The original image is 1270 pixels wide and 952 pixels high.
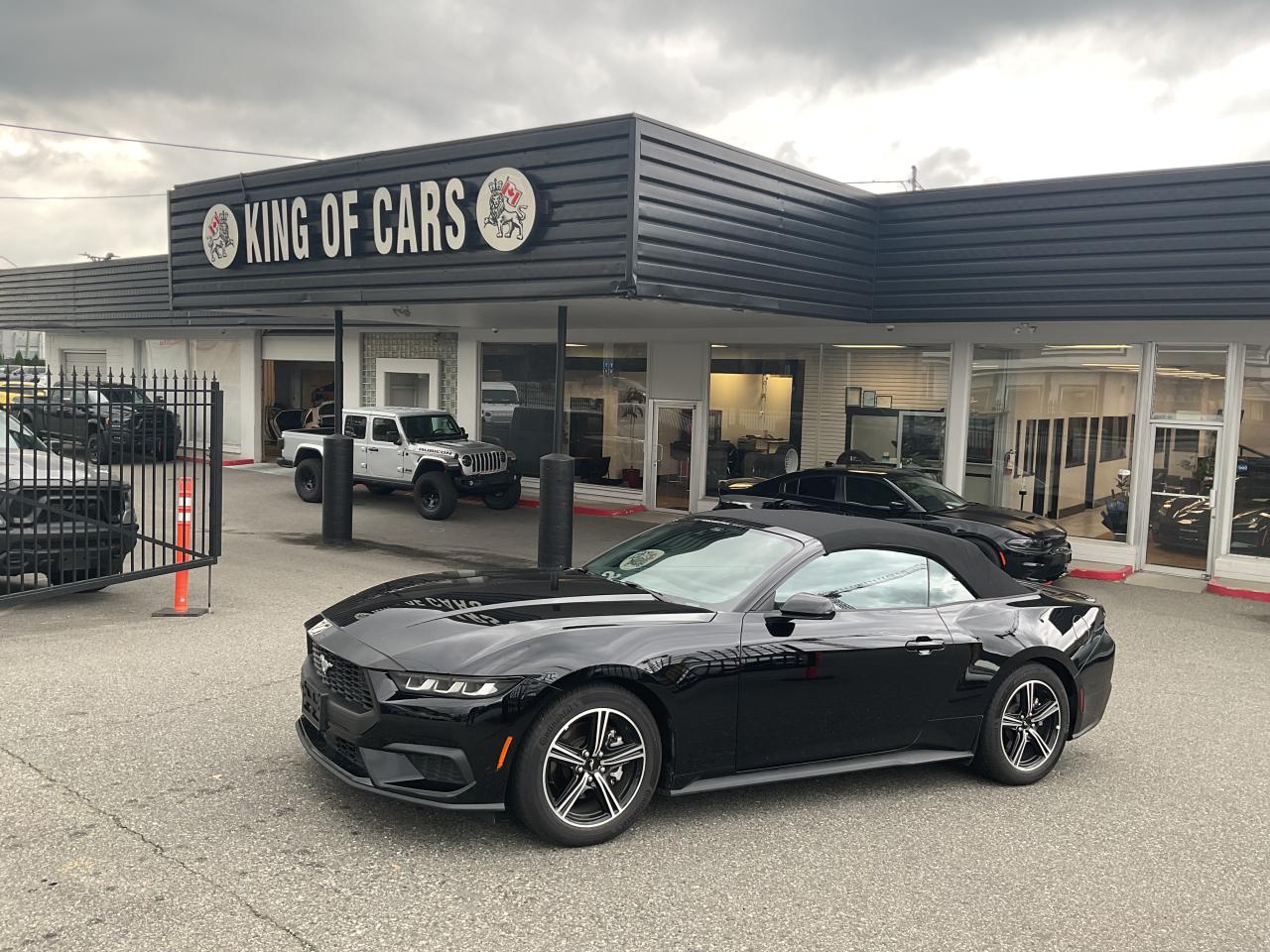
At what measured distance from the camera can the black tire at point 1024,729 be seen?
566 centimetres

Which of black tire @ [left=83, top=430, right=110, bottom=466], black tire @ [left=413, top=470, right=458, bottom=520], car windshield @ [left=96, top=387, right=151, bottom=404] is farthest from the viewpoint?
black tire @ [left=413, top=470, right=458, bottom=520]

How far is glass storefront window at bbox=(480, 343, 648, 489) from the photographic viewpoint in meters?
19.0

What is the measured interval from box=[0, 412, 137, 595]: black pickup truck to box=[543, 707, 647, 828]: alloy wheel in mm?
5795

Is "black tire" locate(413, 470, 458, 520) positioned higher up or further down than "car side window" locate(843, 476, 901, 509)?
further down

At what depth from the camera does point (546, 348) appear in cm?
2019

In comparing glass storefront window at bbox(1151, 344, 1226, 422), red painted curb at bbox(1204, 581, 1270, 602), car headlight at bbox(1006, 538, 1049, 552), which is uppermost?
glass storefront window at bbox(1151, 344, 1226, 422)

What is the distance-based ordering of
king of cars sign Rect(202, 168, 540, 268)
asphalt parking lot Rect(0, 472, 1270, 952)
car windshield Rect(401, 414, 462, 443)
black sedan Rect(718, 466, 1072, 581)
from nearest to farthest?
asphalt parking lot Rect(0, 472, 1270, 952), king of cars sign Rect(202, 168, 540, 268), black sedan Rect(718, 466, 1072, 581), car windshield Rect(401, 414, 462, 443)

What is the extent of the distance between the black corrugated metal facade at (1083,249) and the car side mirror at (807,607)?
9.85m

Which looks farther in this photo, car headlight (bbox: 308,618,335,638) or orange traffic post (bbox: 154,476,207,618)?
orange traffic post (bbox: 154,476,207,618)

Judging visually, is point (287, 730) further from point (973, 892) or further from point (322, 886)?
point (973, 892)

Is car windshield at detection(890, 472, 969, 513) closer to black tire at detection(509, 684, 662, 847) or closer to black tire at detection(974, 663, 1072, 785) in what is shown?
black tire at detection(974, 663, 1072, 785)

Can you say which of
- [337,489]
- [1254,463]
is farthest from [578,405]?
[1254,463]

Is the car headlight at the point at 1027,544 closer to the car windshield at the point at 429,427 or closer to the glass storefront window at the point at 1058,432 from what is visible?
the glass storefront window at the point at 1058,432

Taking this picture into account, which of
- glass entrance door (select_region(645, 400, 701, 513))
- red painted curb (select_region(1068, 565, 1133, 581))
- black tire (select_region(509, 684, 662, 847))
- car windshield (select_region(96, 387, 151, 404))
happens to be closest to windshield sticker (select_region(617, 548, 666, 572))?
black tire (select_region(509, 684, 662, 847))
